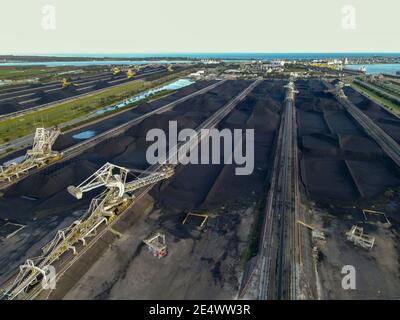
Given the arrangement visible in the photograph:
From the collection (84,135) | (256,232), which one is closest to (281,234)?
(256,232)

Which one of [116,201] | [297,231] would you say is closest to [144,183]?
[116,201]

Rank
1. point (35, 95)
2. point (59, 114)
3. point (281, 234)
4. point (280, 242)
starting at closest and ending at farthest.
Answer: point (280, 242) → point (281, 234) → point (59, 114) → point (35, 95)

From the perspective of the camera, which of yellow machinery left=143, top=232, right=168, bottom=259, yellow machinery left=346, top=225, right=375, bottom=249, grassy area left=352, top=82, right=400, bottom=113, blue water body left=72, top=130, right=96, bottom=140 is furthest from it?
grassy area left=352, top=82, right=400, bottom=113

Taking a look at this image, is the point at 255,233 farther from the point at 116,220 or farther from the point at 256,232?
the point at 116,220

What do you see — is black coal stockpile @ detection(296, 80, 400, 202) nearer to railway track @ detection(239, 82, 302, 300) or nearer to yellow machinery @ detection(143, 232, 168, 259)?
railway track @ detection(239, 82, 302, 300)

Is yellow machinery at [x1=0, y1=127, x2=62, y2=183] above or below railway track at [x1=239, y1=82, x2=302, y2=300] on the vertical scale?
above

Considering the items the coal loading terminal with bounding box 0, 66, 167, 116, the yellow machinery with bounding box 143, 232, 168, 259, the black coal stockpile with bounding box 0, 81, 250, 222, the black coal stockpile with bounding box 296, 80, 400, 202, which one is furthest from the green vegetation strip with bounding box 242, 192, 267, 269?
the coal loading terminal with bounding box 0, 66, 167, 116
